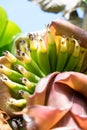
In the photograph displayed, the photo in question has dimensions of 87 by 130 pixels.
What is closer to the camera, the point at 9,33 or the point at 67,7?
the point at 9,33

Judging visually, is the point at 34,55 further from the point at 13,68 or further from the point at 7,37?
the point at 7,37

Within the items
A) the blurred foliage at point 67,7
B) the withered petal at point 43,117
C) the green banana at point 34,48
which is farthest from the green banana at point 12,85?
the blurred foliage at point 67,7

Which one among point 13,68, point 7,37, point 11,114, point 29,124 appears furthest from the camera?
point 7,37

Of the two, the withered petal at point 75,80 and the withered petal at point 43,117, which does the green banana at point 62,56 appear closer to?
the withered petal at point 75,80

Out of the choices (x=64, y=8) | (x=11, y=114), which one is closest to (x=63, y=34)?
(x=11, y=114)

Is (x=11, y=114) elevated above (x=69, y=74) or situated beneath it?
situated beneath

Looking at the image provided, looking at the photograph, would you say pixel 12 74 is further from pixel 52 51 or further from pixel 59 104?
pixel 59 104

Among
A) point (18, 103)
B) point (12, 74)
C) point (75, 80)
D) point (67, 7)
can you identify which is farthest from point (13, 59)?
point (67, 7)
